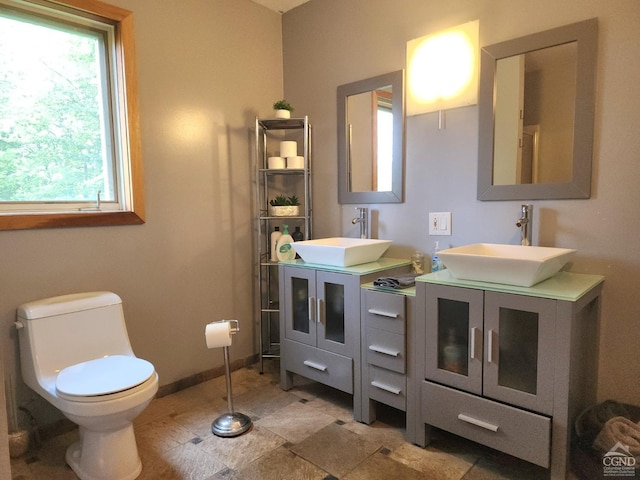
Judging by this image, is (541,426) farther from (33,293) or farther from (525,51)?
(33,293)

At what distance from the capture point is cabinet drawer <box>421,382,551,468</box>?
1.54m

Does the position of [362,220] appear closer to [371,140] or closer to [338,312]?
[371,140]

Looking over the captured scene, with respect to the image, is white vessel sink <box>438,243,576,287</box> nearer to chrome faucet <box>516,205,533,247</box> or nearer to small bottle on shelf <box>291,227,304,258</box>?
chrome faucet <box>516,205,533,247</box>

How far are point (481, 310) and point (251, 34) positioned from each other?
2342mm

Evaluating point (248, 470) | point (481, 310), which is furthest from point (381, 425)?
point (481, 310)

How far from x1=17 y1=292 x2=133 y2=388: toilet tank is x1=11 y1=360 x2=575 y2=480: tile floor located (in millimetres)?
438

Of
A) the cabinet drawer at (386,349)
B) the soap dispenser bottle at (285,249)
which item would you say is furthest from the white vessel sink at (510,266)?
the soap dispenser bottle at (285,249)

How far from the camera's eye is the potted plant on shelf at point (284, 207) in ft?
9.04

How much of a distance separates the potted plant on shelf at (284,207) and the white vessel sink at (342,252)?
1.45 feet

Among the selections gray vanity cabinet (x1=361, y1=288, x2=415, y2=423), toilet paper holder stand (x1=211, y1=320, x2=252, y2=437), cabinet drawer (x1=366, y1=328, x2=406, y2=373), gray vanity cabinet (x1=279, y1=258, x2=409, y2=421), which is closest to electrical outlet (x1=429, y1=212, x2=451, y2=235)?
gray vanity cabinet (x1=279, y1=258, x2=409, y2=421)

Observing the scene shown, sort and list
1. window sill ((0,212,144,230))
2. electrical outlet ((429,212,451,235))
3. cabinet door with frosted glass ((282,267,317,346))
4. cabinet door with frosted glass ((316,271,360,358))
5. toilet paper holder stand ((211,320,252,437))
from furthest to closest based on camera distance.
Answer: cabinet door with frosted glass ((282,267,317,346)), electrical outlet ((429,212,451,235)), cabinet door with frosted glass ((316,271,360,358)), toilet paper holder stand ((211,320,252,437)), window sill ((0,212,144,230))

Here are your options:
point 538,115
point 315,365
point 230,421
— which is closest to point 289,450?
point 230,421

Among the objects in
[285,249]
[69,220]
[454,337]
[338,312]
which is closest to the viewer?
[454,337]

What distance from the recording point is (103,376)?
1689 millimetres
